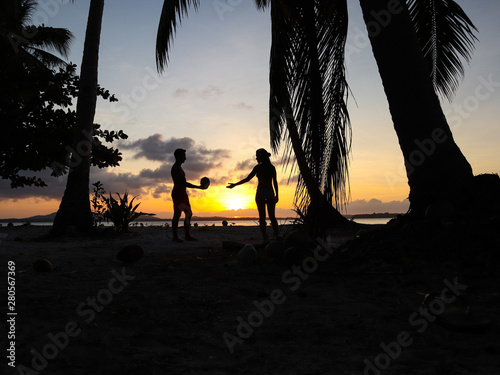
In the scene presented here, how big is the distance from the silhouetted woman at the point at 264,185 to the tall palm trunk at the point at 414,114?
2.91 meters

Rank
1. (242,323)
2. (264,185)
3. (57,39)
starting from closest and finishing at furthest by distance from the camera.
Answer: (242,323) → (264,185) → (57,39)

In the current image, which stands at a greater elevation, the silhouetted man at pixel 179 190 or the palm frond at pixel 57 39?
the palm frond at pixel 57 39

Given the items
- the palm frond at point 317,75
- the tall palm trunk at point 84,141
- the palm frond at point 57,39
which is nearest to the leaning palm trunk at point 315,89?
the palm frond at point 317,75

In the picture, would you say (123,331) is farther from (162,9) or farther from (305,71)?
(162,9)

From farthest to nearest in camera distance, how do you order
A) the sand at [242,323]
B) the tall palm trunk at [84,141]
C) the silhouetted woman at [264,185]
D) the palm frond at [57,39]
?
the palm frond at [57,39]
the tall palm trunk at [84,141]
the silhouetted woman at [264,185]
the sand at [242,323]

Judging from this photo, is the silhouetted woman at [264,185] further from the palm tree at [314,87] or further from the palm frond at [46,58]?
the palm frond at [46,58]

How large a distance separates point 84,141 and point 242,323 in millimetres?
6826

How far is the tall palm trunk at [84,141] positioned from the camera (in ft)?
25.7

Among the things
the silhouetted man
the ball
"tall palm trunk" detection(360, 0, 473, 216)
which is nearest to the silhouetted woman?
the ball

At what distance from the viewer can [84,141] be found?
8094 mm

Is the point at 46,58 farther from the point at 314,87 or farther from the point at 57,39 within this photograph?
the point at 314,87

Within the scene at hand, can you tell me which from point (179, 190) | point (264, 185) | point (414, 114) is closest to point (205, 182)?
point (179, 190)

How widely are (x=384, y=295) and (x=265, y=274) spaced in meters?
1.22

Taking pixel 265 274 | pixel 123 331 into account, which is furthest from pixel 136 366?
pixel 265 274
